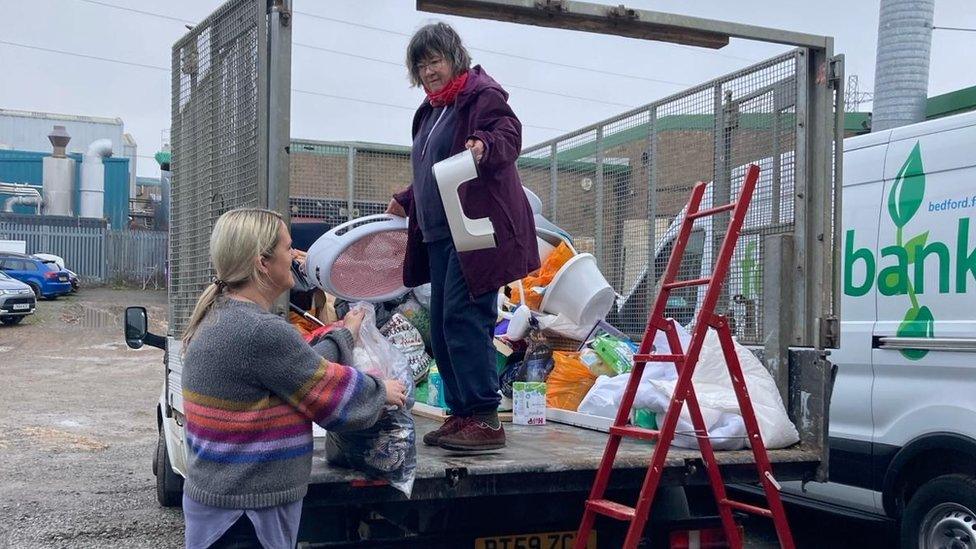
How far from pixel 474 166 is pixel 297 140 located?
12.7 ft

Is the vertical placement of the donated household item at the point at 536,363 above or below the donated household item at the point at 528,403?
above

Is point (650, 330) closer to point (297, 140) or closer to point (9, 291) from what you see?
point (297, 140)

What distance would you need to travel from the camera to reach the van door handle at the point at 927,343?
4.32 meters

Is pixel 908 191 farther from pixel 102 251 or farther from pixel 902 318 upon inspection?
pixel 102 251

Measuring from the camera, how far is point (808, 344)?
3680mm

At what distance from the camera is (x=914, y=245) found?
4.66m

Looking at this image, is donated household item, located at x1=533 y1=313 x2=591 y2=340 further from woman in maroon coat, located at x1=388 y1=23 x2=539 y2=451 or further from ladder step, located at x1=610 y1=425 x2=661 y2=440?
ladder step, located at x1=610 y1=425 x2=661 y2=440

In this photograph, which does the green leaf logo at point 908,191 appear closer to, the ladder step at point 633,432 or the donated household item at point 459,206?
the ladder step at point 633,432

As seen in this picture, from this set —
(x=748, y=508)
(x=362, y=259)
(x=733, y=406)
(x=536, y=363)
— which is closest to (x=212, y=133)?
(x=362, y=259)

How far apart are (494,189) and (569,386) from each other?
1.26 meters

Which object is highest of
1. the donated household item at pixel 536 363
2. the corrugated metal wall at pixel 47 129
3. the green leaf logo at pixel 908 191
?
the corrugated metal wall at pixel 47 129

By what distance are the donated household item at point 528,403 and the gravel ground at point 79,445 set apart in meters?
2.92

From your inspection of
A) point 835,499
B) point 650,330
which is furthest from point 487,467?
point 835,499

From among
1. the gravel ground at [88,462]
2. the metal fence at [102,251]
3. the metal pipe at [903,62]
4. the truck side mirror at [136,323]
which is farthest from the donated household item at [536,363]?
the metal fence at [102,251]
